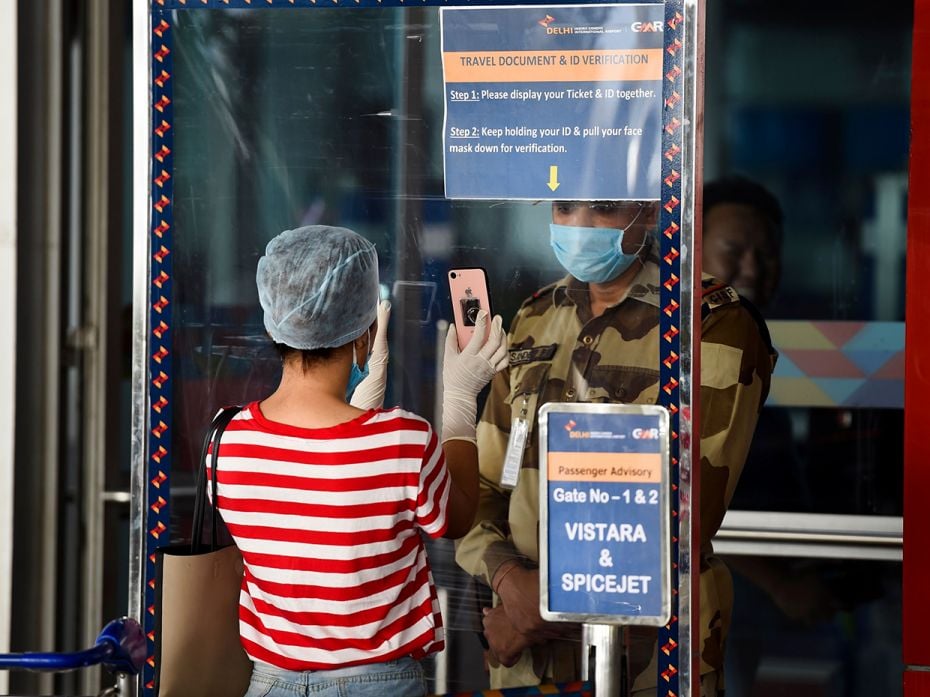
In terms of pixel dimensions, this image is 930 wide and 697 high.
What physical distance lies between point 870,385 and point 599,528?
2.19 meters

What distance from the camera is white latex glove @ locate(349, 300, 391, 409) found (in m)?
2.00

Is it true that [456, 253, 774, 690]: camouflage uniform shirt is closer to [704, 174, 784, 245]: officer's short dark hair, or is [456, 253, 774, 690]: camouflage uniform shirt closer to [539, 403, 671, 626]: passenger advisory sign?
[539, 403, 671, 626]: passenger advisory sign

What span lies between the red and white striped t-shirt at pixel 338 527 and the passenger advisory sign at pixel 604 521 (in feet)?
0.74

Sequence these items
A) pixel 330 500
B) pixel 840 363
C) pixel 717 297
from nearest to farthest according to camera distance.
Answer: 1. pixel 330 500
2. pixel 717 297
3. pixel 840 363

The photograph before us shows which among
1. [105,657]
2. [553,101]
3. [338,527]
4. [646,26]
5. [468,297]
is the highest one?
[646,26]

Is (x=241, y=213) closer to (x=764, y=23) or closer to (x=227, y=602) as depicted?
(x=227, y=602)

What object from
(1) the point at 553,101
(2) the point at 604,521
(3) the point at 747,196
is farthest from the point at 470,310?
(3) the point at 747,196

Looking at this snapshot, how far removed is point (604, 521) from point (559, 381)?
0.38 meters

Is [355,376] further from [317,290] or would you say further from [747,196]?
[747,196]

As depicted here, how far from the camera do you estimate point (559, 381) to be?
Answer: 199 centimetres

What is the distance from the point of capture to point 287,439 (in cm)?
182

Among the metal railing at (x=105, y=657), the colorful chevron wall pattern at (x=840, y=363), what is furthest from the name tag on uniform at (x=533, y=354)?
the colorful chevron wall pattern at (x=840, y=363)

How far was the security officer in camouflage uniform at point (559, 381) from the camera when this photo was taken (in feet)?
6.41

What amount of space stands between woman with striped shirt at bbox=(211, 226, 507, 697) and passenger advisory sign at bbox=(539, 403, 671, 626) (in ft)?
0.74
